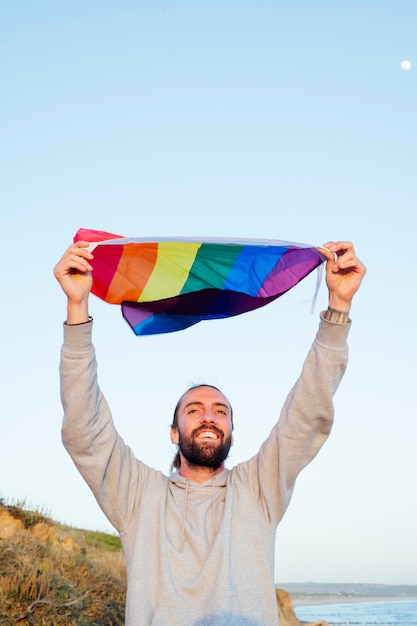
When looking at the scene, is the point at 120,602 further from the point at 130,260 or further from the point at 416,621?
the point at 416,621

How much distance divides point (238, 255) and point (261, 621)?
7.07 ft

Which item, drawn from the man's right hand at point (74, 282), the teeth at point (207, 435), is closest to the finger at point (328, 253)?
the teeth at point (207, 435)

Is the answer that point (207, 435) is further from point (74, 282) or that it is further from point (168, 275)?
point (168, 275)

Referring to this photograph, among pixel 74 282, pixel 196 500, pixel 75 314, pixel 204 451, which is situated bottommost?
pixel 196 500

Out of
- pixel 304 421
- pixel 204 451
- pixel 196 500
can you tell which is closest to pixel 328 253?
pixel 304 421

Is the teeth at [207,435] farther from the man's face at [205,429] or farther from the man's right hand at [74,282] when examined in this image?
the man's right hand at [74,282]

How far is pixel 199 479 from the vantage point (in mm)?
3795

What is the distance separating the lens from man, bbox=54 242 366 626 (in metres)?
3.32

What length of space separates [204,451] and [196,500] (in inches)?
9.5

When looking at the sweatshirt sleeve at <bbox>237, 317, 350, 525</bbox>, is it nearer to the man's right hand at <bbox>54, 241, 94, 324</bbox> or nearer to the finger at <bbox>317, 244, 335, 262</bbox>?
the finger at <bbox>317, 244, 335, 262</bbox>

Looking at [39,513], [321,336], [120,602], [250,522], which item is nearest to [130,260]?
[321,336]

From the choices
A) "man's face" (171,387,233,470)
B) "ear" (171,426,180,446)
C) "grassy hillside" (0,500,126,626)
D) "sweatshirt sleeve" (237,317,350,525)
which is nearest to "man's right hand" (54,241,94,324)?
"man's face" (171,387,233,470)

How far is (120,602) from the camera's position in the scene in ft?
31.3

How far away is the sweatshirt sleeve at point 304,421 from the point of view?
3.51m
